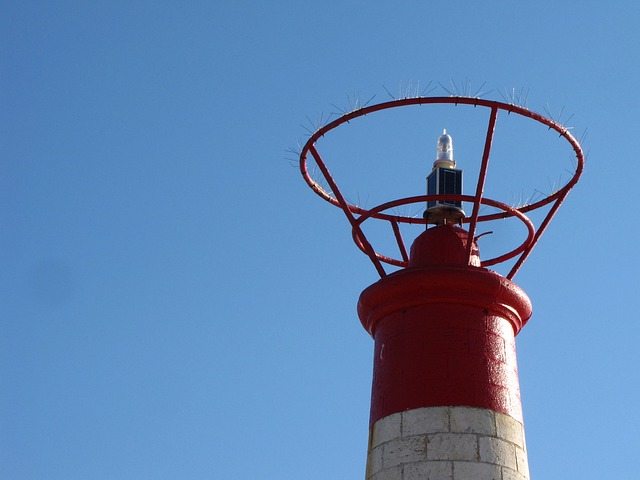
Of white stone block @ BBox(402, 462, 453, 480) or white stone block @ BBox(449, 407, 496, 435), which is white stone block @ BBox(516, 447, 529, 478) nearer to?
white stone block @ BBox(449, 407, 496, 435)

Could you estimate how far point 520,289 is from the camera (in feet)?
35.2

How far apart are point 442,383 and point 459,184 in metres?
2.38

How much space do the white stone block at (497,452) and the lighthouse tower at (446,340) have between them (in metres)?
0.01

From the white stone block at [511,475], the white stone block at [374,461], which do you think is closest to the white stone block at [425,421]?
the white stone block at [374,461]

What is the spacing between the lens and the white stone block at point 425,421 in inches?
379

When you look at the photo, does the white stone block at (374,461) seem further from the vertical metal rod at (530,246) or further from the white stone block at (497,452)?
the vertical metal rod at (530,246)

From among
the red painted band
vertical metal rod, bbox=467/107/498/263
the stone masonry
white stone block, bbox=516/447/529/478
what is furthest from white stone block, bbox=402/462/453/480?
vertical metal rod, bbox=467/107/498/263

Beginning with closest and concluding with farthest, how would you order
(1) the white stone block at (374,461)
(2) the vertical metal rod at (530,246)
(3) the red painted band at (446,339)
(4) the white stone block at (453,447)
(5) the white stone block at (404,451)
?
1. (4) the white stone block at (453,447)
2. (5) the white stone block at (404,451)
3. (1) the white stone block at (374,461)
4. (3) the red painted band at (446,339)
5. (2) the vertical metal rod at (530,246)

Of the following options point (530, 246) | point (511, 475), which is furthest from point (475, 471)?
point (530, 246)

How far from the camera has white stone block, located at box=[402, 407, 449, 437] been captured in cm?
962

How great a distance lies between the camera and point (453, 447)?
9.46m

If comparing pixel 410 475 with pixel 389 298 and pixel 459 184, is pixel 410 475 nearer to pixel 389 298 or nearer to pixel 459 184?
pixel 389 298

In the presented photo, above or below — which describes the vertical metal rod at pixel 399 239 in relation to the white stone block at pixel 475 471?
above

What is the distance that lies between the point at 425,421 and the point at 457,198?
245cm
